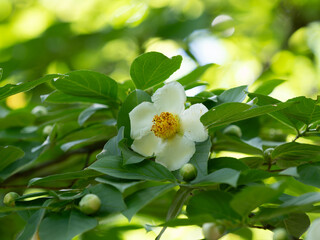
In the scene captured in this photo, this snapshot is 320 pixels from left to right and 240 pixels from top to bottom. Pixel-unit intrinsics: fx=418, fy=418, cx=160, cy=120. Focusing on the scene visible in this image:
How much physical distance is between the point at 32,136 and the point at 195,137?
1.77 ft

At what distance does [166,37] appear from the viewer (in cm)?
A: 199

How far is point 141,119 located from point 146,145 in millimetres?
Answer: 48

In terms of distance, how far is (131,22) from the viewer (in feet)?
6.88

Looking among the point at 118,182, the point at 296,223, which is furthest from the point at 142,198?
the point at 296,223

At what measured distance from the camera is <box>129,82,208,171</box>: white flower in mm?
715

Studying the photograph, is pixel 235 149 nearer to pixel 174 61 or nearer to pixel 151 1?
pixel 174 61

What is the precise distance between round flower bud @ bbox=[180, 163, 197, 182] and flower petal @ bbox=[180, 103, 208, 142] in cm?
9

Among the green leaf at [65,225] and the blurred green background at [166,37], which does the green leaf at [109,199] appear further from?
the blurred green background at [166,37]

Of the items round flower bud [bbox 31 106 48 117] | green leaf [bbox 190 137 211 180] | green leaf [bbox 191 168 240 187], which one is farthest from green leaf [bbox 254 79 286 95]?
round flower bud [bbox 31 106 48 117]

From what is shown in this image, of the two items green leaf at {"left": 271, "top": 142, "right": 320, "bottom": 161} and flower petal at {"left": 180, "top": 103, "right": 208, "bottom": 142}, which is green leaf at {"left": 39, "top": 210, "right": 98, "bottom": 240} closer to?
flower petal at {"left": 180, "top": 103, "right": 208, "bottom": 142}

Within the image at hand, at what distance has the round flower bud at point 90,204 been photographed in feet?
1.95

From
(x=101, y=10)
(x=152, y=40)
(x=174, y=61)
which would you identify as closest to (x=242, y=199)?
(x=174, y=61)

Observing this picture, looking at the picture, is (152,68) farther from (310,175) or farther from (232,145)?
(310,175)

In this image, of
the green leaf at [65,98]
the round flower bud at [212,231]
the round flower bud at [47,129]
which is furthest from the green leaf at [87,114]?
the round flower bud at [212,231]
